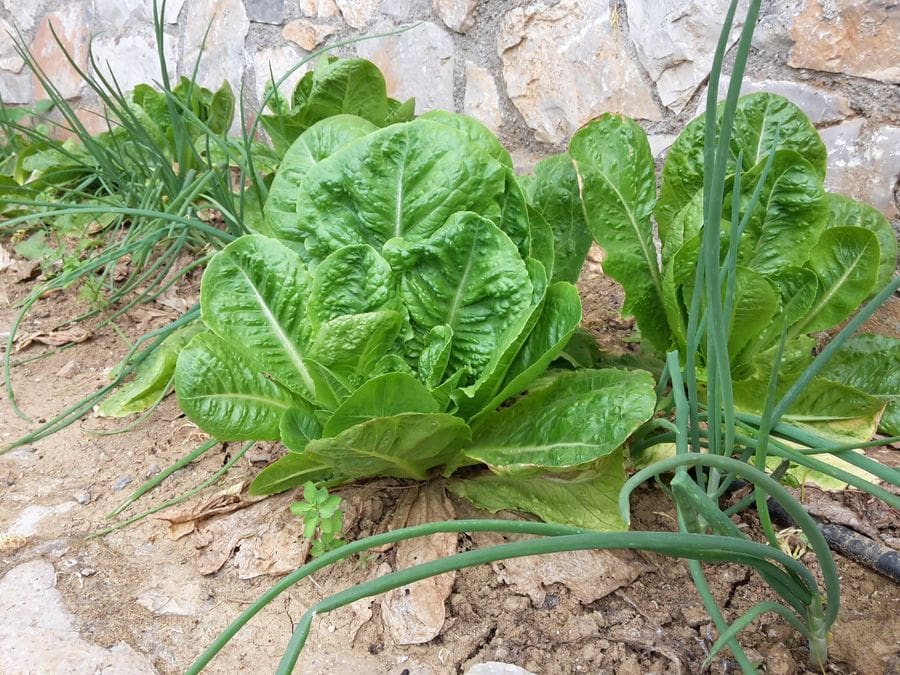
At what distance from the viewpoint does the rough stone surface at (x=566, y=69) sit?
5.17ft

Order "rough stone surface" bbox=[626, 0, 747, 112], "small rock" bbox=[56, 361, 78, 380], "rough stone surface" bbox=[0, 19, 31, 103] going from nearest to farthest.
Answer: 1. "rough stone surface" bbox=[626, 0, 747, 112]
2. "small rock" bbox=[56, 361, 78, 380]
3. "rough stone surface" bbox=[0, 19, 31, 103]

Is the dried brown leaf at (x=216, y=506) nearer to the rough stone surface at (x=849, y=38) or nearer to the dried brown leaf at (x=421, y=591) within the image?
the dried brown leaf at (x=421, y=591)

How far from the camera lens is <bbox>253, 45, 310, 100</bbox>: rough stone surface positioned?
7.30 ft

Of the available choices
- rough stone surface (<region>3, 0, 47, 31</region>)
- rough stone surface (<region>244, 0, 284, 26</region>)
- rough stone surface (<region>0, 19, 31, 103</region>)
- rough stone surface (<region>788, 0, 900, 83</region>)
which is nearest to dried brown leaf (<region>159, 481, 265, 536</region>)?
rough stone surface (<region>788, 0, 900, 83</region>)

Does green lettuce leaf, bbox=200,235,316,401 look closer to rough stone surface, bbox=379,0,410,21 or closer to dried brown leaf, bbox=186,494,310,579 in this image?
dried brown leaf, bbox=186,494,310,579

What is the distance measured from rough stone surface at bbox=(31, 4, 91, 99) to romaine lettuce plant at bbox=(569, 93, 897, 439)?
2545mm

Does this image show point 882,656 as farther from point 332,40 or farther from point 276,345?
point 332,40

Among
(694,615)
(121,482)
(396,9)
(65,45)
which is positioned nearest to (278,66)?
(396,9)

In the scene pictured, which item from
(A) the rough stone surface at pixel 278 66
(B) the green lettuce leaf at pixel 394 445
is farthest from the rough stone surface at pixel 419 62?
(B) the green lettuce leaf at pixel 394 445

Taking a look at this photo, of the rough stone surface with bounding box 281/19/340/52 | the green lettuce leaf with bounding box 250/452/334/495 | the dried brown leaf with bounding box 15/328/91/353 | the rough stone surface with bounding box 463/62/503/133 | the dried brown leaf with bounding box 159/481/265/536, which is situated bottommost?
the dried brown leaf with bounding box 159/481/265/536

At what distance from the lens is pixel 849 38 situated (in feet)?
4.11

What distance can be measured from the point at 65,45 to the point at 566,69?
88.8 inches

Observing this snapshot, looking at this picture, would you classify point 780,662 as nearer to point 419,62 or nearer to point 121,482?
point 121,482

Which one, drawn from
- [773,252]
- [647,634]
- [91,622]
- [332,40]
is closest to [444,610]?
[647,634]
